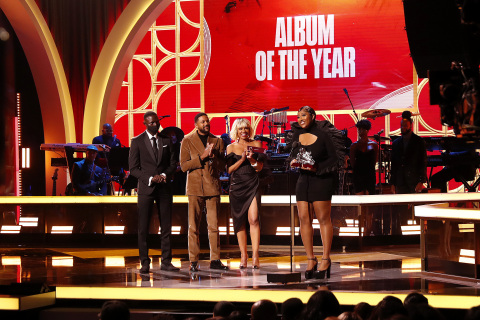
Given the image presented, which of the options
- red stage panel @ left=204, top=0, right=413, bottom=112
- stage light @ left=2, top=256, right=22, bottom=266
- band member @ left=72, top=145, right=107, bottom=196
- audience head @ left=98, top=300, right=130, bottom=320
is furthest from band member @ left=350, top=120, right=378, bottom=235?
audience head @ left=98, top=300, right=130, bottom=320

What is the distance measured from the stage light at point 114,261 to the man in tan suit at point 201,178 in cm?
133

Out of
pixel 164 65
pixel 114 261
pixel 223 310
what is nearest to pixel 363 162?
pixel 114 261

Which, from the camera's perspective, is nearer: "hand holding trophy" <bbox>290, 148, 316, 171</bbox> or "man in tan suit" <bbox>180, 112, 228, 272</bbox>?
"hand holding trophy" <bbox>290, 148, 316, 171</bbox>

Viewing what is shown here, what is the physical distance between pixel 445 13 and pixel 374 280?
9.75 ft

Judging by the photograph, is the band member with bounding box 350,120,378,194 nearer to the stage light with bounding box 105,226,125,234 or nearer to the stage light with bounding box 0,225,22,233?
the stage light with bounding box 105,226,125,234

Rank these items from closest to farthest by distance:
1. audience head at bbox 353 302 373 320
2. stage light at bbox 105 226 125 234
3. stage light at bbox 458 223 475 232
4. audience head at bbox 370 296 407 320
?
audience head at bbox 370 296 407 320 → audience head at bbox 353 302 373 320 → stage light at bbox 458 223 475 232 → stage light at bbox 105 226 125 234

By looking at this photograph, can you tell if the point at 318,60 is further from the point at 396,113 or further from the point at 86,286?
the point at 86,286

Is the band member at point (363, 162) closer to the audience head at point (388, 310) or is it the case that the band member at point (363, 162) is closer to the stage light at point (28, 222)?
the stage light at point (28, 222)

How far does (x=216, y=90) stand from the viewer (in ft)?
61.9

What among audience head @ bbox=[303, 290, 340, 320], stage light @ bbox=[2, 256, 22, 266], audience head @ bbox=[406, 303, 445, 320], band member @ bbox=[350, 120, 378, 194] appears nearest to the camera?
audience head @ bbox=[406, 303, 445, 320]

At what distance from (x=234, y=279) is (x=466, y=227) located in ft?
8.08

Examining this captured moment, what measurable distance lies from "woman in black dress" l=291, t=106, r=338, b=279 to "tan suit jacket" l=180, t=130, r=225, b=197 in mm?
1173

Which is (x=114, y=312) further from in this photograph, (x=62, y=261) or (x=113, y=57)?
(x=113, y=57)

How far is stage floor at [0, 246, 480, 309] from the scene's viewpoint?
6.70 meters
